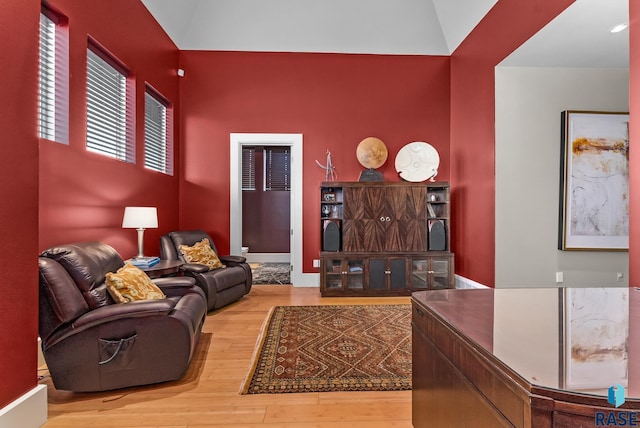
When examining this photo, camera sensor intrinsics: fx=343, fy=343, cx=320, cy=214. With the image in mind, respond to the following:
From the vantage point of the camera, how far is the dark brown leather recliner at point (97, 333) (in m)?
2.05

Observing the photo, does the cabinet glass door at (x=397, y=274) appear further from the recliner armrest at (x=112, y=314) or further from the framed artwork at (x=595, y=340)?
the framed artwork at (x=595, y=340)

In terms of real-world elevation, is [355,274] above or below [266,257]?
above

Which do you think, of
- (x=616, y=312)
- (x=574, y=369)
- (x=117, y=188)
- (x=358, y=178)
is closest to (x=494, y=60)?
(x=358, y=178)

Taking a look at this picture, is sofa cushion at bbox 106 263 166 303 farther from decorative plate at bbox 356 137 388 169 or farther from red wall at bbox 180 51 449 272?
decorative plate at bbox 356 137 388 169

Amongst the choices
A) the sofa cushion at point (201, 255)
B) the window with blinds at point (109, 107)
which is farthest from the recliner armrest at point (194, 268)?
the window with blinds at point (109, 107)

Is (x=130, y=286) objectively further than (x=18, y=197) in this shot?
Yes

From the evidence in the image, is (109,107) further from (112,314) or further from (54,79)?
(112,314)

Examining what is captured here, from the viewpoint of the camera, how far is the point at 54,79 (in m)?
2.70

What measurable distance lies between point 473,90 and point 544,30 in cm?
135

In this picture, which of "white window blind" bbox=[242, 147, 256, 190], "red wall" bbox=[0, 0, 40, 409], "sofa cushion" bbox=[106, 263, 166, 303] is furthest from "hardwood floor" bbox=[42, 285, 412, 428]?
"white window blind" bbox=[242, 147, 256, 190]

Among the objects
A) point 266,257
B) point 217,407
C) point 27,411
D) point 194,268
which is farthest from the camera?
point 266,257

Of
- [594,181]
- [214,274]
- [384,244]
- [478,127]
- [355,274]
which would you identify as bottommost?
[355,274]

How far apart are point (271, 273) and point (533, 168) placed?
4570 mm

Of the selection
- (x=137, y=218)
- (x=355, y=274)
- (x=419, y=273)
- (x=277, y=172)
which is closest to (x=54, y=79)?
(x=137, y=218)
